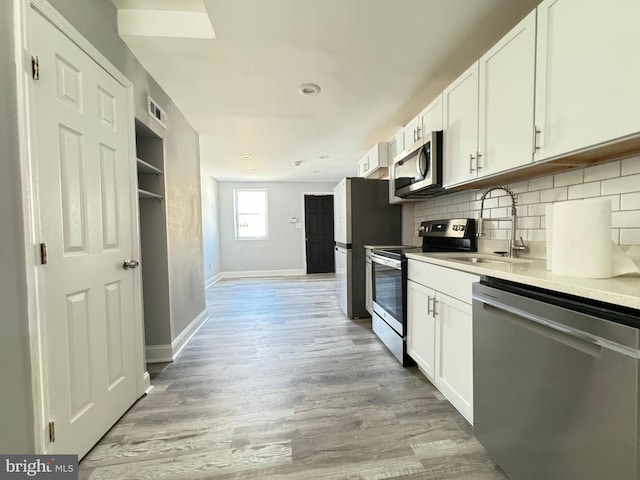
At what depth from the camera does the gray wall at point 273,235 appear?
664 centimetres

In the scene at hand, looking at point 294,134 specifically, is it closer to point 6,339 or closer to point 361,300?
point 361,300

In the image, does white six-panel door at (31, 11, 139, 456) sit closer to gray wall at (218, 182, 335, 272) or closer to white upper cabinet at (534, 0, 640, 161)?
white upper cabinet at (534, 0, 640, 161)

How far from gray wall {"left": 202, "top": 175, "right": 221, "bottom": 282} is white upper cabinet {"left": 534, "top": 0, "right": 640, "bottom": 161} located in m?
5.28

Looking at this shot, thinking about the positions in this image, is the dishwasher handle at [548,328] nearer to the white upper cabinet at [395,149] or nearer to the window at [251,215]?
the white upper cabinet at [395,149]

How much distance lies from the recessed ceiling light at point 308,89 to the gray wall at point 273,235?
443cm

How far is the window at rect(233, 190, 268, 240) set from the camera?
6707mm

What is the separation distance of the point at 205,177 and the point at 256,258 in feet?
7.56

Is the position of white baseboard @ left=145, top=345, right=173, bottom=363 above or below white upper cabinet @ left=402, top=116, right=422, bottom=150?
below

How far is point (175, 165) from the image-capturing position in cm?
257

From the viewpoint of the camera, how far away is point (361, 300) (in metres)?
3.37

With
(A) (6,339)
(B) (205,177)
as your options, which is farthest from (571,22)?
(B) (205,177)

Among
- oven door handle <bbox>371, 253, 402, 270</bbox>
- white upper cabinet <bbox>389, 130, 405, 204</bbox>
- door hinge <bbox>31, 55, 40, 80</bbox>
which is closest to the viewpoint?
door hinge <bbox>31, 55, 40, 80</bbox>

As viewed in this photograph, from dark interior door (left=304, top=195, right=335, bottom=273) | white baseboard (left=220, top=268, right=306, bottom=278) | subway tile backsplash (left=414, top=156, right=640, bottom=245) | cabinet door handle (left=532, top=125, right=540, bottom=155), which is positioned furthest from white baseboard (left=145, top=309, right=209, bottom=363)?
dark interior door (left=304, top=195, right=335, bottom=273)

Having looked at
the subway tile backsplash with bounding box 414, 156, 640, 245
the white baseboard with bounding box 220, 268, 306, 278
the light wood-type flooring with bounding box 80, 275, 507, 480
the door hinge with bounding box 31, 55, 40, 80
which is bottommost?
the light wood-type flooring with bounding box 80, 275, 507, 480
